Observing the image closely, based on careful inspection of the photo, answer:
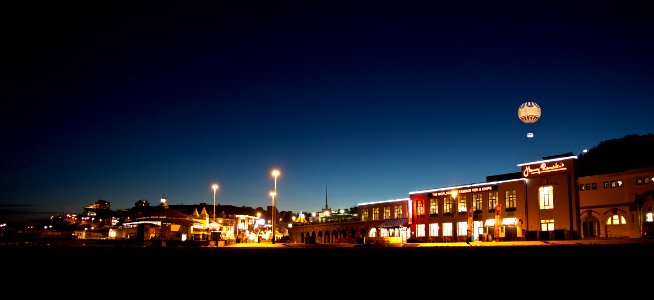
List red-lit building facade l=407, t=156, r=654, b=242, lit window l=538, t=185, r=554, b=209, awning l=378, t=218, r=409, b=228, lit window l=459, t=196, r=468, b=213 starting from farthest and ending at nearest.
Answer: awning l=378, t=218, r=409, b=228 < lit window l=459, t=196, r=468, b=213 < lit window l=538, t=185, r=554, b=209 < red-lit building facade l=407, t=156, r=654, b=242

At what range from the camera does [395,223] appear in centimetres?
8025

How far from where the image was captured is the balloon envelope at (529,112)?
1374 inches

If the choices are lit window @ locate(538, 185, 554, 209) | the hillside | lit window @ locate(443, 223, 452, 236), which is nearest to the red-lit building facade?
lit window @ locate(538, 185, 554, 209)

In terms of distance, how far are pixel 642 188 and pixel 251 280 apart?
185 feet

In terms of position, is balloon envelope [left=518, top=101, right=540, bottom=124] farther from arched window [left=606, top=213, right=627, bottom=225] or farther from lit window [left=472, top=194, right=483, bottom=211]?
lit window [left=472, top=194, right=483, bottom=211]

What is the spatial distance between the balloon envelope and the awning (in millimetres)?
45118

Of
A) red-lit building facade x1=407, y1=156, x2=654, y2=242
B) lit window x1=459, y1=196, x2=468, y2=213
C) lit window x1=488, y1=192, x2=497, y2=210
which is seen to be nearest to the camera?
red-lit building facade x1=407, y1=156, x2=654, y2=242

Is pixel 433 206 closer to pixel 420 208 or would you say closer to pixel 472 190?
pixel 420 208

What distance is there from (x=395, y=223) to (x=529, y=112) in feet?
155

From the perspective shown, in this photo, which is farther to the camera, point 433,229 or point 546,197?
point 433,229

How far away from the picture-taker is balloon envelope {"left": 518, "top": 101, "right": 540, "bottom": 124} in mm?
34897

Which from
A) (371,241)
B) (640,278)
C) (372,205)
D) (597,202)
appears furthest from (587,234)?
(640,278)

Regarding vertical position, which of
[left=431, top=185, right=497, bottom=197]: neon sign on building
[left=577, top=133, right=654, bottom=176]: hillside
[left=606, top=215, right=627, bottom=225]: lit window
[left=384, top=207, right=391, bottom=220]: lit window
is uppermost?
[left=577, top=133, right=654, bottom=176]: hillside

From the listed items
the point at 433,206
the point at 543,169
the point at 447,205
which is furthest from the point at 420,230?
the point at 543,169
